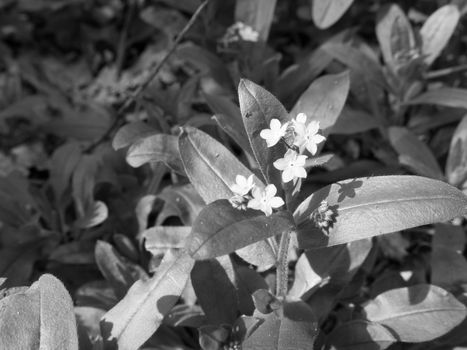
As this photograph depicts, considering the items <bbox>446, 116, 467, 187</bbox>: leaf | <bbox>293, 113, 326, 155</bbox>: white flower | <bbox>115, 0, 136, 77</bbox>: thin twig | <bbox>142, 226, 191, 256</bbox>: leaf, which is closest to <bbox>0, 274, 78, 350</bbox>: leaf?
<bbox>142, 226, 191, 256</bbox>: leaf

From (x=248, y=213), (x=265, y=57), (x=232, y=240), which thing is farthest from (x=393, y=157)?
(x=232, y=240)

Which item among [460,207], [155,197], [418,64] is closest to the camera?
[460,207]

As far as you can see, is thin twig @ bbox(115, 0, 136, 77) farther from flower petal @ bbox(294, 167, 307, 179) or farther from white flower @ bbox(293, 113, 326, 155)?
flower petal @ bbox(294, 167, 307, 179)

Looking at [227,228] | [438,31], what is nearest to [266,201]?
[227,228]

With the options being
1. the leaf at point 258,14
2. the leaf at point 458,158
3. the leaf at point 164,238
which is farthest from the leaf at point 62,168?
the leaf at point 458,158

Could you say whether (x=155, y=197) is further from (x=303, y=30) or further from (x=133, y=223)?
(x=303, y=30)

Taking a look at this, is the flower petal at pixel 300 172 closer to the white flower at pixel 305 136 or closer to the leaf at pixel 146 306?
the white flower at pixel 305 136
